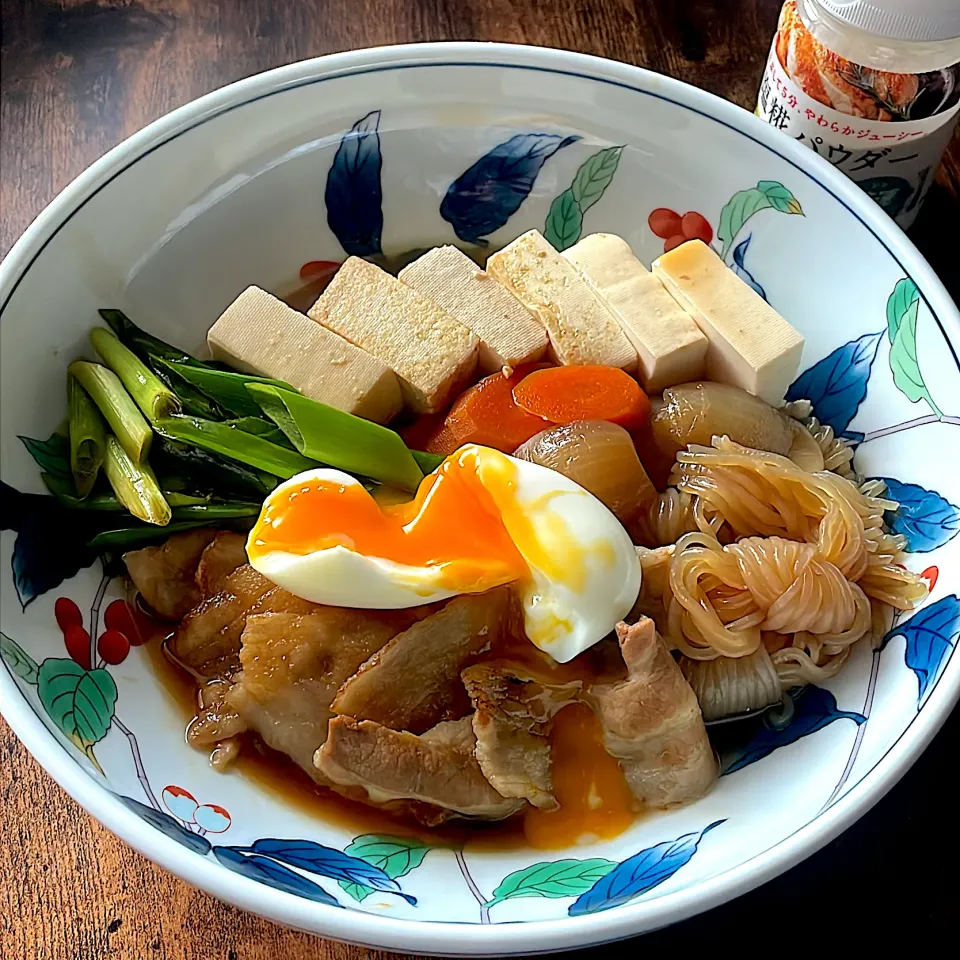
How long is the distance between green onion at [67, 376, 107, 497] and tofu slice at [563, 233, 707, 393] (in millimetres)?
1033

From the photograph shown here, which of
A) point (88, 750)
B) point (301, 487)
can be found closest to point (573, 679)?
point (301, 487)

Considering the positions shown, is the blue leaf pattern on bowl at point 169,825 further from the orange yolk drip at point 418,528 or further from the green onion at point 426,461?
the green onion at point 426,461

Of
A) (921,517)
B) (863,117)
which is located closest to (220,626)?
(921,517)

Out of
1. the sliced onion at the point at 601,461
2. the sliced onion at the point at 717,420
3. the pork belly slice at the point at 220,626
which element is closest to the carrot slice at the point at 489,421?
the sliced onion at the point at 601,461

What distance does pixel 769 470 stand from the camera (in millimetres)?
1804

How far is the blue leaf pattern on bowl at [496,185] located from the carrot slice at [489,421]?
1.49ft

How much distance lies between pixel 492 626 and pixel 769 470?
1.92 feet

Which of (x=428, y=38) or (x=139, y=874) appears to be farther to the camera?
(x=428, y=38)

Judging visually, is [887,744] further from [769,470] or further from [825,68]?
[825,68]

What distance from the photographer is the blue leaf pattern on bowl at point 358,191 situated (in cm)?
222

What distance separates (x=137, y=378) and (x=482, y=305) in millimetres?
718

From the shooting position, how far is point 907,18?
1.78 m

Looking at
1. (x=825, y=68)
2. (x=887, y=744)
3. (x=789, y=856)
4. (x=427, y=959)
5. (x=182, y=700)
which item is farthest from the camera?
(x=825, y=68)

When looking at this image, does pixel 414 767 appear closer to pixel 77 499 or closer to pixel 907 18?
pixel 77 499
